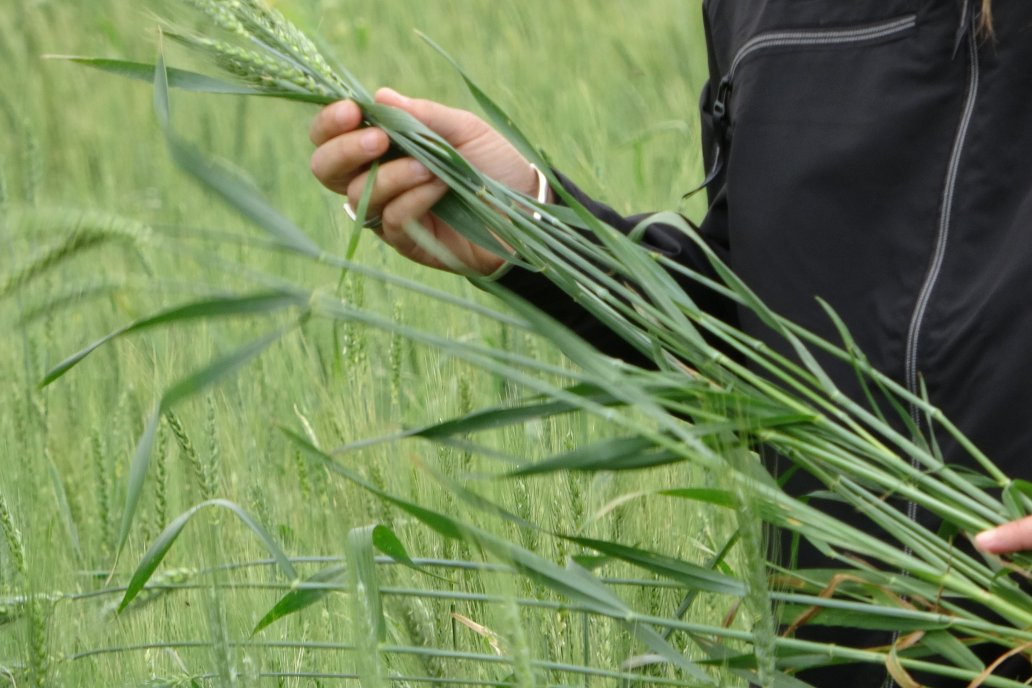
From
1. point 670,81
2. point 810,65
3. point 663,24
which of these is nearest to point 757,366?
point 810,65

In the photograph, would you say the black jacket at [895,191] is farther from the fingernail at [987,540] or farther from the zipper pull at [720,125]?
the fingernail at [987,540]

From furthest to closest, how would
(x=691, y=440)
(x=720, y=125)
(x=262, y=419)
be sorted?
1. (x=262, y=419)
2. (x=720, y=125)
3. (x=691, y=440)

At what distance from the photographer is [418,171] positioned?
3.27 feet

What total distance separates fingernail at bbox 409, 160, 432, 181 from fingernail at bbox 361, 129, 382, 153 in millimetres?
30

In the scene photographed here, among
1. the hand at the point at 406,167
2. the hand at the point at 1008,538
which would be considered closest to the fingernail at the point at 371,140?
the hand at the point at 406,167

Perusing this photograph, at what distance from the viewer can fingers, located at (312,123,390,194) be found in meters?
0.99

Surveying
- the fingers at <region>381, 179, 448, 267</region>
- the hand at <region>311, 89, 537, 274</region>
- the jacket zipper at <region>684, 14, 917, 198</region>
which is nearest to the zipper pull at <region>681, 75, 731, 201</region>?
the jacket zipper at <region>684, 14, 917, 198</region>

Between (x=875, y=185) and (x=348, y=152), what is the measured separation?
46cm

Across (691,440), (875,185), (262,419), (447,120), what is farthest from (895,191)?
(262,419)

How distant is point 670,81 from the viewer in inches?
129

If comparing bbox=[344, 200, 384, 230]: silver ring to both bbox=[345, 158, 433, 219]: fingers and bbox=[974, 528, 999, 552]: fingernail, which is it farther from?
bbox=[974, 528, 999, 552]: fingernail

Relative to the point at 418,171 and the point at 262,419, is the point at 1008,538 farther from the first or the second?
the point at 262,419

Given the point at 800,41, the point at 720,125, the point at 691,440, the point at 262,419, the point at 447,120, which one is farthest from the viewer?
the point at 262,419

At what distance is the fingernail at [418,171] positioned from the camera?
1.00 meters
